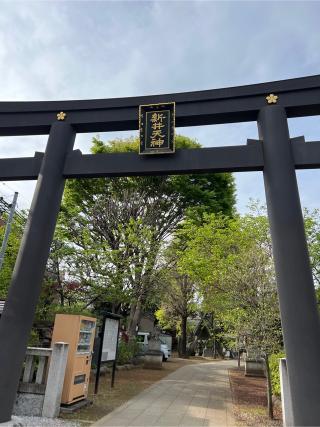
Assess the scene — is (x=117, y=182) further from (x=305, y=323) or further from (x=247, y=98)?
(x=305, y=323)

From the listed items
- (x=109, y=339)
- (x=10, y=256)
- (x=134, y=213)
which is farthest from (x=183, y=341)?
(x=109, y=339)

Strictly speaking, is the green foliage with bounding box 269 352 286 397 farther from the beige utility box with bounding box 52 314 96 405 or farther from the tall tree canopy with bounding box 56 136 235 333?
the tall tree canopy with bounding box 56 136 235 333

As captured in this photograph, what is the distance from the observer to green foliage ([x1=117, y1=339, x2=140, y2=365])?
15.9m

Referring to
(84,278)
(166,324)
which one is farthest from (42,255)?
(166,324)

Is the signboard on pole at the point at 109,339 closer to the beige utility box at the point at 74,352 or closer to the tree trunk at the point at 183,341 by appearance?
the beige utility box at the point at 74,352

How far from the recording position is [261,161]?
6289mm

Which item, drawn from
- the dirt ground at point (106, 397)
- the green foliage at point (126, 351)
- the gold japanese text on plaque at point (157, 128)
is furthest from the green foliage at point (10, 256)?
the gold japanese text on plaque at point (157, 128)

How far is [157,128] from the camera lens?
6.85m

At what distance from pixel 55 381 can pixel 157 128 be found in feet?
18.2

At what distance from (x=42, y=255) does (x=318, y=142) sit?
5659 millimetres

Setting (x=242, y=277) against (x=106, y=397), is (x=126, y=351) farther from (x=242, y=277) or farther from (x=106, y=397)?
(x=242, y=277)

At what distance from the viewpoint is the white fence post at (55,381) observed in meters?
6.34

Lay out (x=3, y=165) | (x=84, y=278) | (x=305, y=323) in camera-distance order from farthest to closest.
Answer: (x=84, y=278), (x=3, y=165), (x=305, y=323)

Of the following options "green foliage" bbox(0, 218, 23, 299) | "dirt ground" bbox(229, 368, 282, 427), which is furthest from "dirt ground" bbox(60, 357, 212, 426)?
"green foliage" bbox(0, 218, 23, 299)
